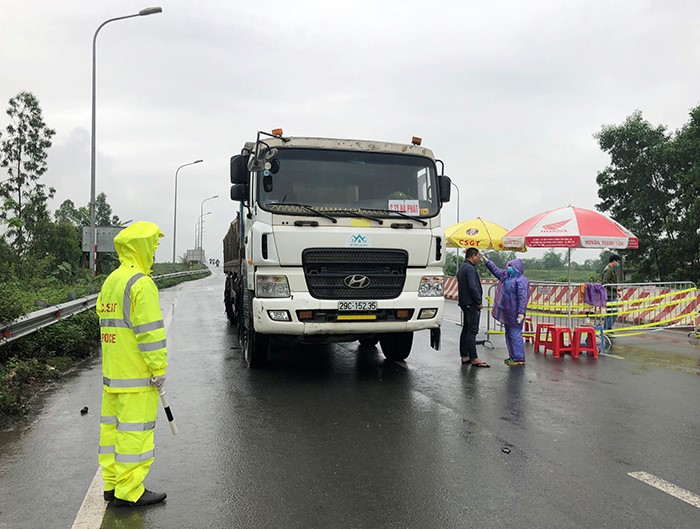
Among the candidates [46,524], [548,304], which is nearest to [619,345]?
[548,304]

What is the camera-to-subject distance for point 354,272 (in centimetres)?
720

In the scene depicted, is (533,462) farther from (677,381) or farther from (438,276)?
(677,381)

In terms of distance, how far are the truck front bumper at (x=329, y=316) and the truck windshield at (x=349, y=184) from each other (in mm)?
1089

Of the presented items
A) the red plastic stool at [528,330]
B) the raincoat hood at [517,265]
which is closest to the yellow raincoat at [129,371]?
the raincoat hood at [517,265]

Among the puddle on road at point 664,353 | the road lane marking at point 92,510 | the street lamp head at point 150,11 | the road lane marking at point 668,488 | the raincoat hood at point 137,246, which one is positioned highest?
the street lamp head at point 150,11

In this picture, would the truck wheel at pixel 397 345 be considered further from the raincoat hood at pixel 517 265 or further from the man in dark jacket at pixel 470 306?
the raincoat hood at pixel 517 265

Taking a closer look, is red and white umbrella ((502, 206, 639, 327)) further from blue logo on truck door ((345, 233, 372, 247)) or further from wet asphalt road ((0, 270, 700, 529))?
blue logo on truck door ((345, 233, 372, 247))

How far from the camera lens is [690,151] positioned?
69.2 ft

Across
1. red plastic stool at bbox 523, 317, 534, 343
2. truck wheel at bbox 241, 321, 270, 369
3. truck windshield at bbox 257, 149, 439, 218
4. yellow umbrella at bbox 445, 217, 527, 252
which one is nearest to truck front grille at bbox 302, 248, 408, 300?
truck windshield at bbox 257, 149, 439, 218

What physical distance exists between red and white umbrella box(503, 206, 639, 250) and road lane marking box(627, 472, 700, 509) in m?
7.05

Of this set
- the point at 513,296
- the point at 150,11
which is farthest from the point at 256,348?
the point at 150,11

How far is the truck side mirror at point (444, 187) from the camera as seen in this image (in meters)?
7.85

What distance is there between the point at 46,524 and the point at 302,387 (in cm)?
384

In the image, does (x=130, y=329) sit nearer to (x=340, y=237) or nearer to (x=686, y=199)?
(x=340, y=237)
